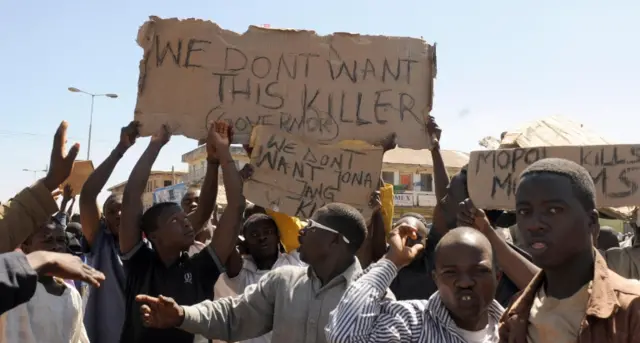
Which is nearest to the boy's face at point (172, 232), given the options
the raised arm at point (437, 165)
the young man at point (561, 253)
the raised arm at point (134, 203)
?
the raised arm at point (134, 203)

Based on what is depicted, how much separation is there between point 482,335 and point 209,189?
2270mm

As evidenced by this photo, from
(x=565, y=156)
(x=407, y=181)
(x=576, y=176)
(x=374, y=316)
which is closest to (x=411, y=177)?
(x=407, y=181)

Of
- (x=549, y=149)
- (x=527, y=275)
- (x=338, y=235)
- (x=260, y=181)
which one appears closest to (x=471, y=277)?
(x=527, y=275)

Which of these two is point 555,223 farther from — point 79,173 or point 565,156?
point 79,173

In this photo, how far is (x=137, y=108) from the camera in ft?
15.1

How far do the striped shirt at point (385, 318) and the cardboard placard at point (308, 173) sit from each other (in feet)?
6.23

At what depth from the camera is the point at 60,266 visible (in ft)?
7.22

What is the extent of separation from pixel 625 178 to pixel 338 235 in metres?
1.93

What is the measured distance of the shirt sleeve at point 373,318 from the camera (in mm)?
2660

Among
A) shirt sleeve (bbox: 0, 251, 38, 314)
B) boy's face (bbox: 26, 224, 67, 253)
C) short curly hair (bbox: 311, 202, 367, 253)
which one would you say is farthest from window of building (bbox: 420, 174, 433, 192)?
shirt sleeve (bbox: 0, 251, 38, 314)

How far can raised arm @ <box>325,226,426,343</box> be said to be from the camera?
2.66 meters

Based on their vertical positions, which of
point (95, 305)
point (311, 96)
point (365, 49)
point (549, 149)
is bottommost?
point (95, 305)

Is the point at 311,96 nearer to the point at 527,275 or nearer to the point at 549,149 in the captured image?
the point at 549,149

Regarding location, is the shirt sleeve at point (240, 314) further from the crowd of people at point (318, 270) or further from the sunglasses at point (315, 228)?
the sunglasses at point (315, 228)
